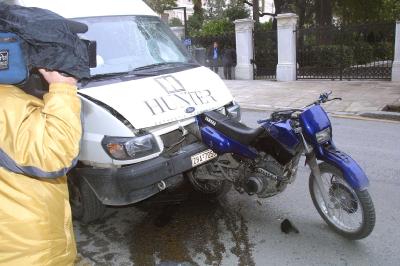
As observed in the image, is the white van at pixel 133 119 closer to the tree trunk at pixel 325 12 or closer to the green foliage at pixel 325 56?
the green foliage at pixel 325 56

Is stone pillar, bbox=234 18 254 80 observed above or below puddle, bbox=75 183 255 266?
above

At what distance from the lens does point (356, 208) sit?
12.2 feet

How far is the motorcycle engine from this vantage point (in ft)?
12.5

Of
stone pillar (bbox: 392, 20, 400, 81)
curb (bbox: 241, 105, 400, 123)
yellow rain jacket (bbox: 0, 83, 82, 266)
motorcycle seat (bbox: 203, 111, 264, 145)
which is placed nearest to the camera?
yellow rain jacket (bbox: 0, 83, 82, 266)

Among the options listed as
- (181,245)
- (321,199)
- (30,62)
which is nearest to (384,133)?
(321,199)

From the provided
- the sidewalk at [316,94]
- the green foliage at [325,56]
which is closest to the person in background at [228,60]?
the sidewalk at [316,94]

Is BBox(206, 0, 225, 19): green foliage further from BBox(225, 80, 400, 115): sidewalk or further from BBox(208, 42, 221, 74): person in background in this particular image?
BBox(225, 80, 400, 115): sidewalk

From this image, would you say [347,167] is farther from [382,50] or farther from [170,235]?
[382,50]

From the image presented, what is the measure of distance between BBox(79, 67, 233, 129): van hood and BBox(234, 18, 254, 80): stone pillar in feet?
42.7

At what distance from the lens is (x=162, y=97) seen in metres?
4.00

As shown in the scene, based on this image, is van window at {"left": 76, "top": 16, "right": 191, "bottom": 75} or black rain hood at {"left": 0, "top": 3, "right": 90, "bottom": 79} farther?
van window at {"left": 76, "top": 16, "right": 191, "bottom": 75}

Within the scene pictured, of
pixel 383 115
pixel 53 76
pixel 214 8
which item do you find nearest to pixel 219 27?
pixel 383 115

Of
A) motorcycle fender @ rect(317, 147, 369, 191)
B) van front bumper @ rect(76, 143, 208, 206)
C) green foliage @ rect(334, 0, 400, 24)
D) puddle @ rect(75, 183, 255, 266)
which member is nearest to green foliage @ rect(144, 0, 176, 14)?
green foliage @ rect(334, 0, 400, 24)

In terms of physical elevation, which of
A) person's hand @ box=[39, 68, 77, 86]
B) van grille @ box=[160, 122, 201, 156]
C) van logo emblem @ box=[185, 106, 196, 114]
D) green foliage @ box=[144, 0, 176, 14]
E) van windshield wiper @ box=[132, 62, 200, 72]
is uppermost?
green foliage @ box=[144, 0, 176, 14]
